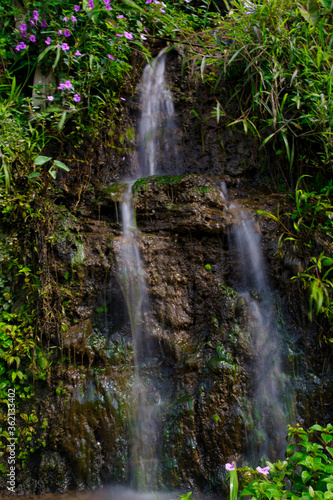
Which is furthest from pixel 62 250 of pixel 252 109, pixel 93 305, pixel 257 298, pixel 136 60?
pixel 136 60

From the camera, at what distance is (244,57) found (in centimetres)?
332

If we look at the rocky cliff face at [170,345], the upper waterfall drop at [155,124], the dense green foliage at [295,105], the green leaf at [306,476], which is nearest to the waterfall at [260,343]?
the rocky cliff face at [170,345]

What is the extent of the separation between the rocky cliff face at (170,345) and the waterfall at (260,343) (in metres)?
0.05

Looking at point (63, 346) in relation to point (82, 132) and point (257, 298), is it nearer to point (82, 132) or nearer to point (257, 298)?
point (257, 298)

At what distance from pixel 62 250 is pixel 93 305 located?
0.54 metres

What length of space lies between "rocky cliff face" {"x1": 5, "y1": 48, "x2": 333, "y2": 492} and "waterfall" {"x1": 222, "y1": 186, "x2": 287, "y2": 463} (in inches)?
2.1

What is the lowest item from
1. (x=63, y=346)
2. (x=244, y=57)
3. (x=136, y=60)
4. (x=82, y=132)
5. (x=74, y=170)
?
(x=63, y=346)

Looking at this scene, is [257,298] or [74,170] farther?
[74,170]

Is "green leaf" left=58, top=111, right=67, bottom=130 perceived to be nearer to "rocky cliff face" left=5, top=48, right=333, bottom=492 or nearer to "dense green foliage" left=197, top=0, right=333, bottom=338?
"rocky cliff face" left=5, top=48, right=333, bottom=492

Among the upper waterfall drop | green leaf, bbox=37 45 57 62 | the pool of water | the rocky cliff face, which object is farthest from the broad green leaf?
green leaf, bbox=37 45 57 62

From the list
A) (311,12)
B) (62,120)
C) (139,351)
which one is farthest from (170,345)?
(311,12)

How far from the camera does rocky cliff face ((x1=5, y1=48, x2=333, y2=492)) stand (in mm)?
2385

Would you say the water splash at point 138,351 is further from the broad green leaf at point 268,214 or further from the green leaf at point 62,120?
the broad green leaf at point 268,214

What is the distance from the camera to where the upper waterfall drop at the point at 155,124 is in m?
3.81
